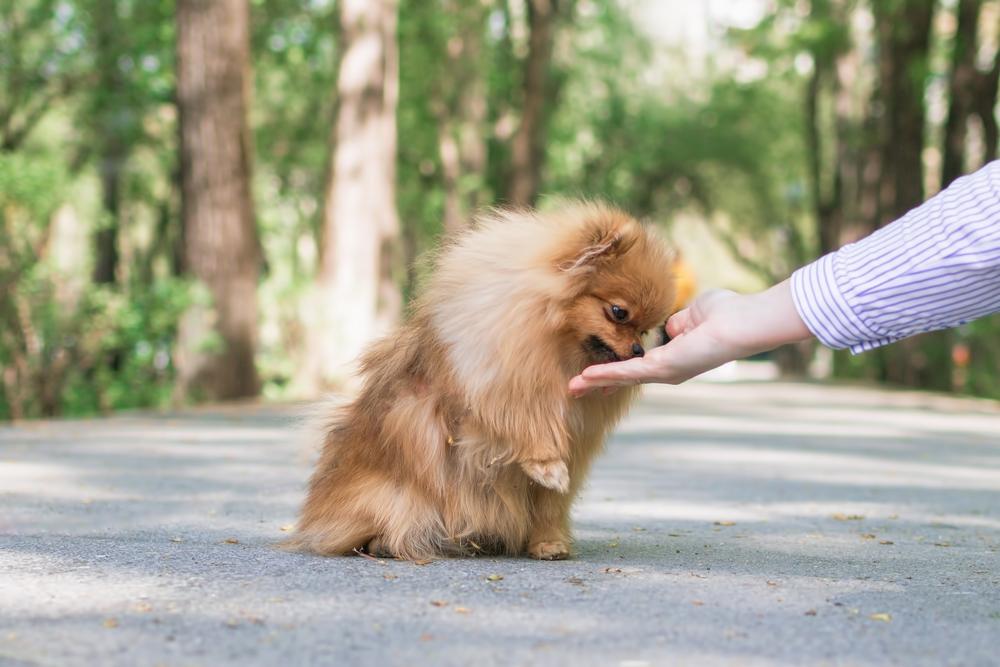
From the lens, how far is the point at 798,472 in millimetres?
10383

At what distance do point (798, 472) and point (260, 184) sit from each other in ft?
98.8

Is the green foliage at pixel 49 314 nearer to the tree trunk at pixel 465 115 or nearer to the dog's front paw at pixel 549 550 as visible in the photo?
the dog's front paw at pixel 549 550

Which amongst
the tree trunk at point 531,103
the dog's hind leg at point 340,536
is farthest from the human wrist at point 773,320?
the tree trunk at point 531,103

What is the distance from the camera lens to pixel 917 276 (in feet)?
13.5

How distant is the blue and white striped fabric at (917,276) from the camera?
4.06 m

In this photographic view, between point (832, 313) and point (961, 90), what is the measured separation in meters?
19.5

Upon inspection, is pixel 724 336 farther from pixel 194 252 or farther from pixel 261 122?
pixel 261 122

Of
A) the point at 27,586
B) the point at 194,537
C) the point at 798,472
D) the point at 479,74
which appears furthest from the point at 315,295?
the point at 479,74

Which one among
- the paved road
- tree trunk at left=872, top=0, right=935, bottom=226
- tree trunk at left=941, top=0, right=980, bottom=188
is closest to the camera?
the paved road

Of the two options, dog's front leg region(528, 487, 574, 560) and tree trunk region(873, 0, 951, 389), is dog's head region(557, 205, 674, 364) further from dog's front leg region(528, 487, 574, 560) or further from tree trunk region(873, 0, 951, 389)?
tree trunk region(873, 0, 951, 389)

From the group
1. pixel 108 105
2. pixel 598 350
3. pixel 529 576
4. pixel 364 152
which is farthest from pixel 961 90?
pixel 529 576

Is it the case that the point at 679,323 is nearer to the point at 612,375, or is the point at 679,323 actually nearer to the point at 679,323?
the point at 679,323

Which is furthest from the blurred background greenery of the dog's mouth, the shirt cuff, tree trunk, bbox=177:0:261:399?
the shirt cuff

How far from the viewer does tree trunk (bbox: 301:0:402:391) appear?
18.2m
